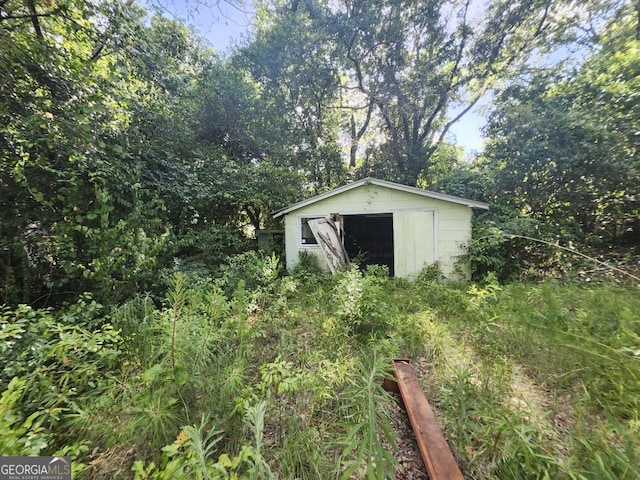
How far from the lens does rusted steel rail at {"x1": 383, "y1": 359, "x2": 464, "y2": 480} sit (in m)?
1.31

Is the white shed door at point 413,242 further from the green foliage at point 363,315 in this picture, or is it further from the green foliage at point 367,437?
the green foliage at point 367,437

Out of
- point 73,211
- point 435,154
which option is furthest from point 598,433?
point 435,154

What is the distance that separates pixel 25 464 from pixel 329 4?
44.8 ft

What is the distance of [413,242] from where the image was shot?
233 inches

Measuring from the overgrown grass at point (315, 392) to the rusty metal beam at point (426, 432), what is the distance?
14 cm

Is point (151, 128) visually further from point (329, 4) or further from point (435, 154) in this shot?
point (435, 154)

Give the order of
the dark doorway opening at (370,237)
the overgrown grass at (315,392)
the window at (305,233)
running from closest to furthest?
the overgrown grass at (315,392) → the window at (305,233) → the dark doorway opening at (370,237)

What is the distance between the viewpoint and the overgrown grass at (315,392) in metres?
1.29

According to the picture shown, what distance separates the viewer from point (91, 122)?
3.53m

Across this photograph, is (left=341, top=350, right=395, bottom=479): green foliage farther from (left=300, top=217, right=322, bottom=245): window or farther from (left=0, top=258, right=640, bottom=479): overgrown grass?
(left=300, top=217, right=322, bottom=245): window

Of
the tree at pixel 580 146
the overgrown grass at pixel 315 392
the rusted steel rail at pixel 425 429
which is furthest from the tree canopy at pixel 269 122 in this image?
the rusted steel rail at pixel 425 429

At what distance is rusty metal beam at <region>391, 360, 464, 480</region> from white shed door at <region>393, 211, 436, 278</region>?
408 centimetres

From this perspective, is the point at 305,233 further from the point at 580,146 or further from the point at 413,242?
the point at 580,146

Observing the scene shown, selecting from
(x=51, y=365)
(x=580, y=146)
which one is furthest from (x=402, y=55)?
(x=51, y=365)
